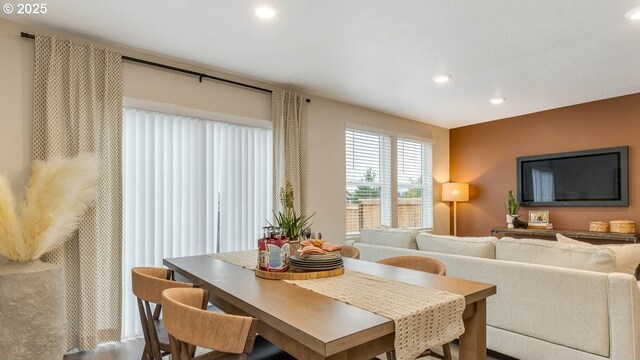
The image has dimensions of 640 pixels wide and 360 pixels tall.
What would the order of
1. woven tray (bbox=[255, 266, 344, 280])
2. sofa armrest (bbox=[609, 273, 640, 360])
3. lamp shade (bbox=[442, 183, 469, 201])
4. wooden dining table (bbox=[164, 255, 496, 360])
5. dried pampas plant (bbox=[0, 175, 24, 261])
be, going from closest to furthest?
wooden dining table (bbox=[164, 255, 496, 360]), woven tray (bbox=[255, 266, 344, 280]), sofa armrest (bbox=[609, 273, 640, 360]), dried pampas plant (bbox=[0, 175, 24, 261]), lamp shade (bbox=[442, 183, 469, 201])

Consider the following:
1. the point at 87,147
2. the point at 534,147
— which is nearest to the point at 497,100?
the point at 534,147

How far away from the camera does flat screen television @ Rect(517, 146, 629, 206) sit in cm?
442

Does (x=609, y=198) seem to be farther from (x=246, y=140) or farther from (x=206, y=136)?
(x=206, y=136)

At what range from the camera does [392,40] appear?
9.30 feet

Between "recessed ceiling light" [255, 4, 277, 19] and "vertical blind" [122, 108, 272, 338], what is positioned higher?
"recessed ceiling light" [255, 4, 277, 19]

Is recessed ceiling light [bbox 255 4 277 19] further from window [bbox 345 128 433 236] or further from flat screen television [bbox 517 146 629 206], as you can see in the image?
flat screen television [bbox 517 146 629 206]

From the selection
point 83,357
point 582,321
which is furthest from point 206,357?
point 582,321

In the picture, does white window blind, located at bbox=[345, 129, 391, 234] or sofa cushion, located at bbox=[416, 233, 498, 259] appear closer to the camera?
sofa cushion, located at bbox=[416, 233, 498, 259]

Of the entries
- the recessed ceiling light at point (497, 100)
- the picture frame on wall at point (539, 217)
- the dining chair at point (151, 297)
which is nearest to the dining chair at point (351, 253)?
the dining chair at point (151, 297)

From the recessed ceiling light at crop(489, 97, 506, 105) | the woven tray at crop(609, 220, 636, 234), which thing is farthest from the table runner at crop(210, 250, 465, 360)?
the woven tray at crop(609, 220, 636, 234)

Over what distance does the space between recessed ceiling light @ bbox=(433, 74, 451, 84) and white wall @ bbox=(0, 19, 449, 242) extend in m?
1.31

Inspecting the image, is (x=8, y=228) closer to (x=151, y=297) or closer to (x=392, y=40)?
(x=151, y=297)

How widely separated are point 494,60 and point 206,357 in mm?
3240

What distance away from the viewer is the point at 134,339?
2.98 m
